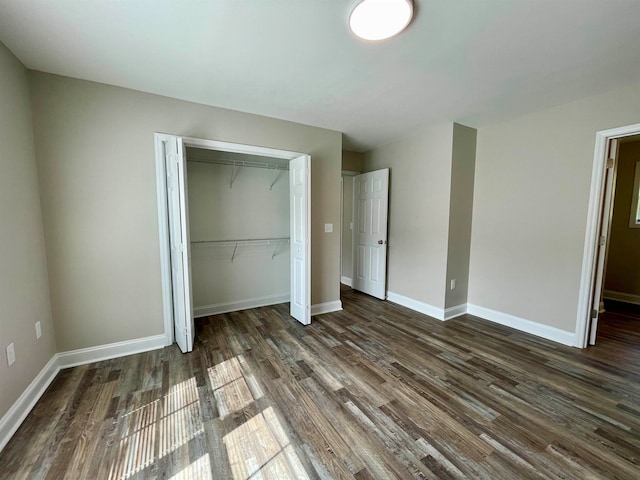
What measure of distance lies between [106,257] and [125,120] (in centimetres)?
123

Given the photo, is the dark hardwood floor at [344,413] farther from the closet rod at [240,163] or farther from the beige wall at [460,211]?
the closet rod at [240,163]

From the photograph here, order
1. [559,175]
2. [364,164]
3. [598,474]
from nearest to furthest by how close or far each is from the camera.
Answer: [598,474] < [559,175] < [364,164]

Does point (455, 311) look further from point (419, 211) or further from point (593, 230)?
point (593, 230)

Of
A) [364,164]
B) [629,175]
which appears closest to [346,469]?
[364,164]

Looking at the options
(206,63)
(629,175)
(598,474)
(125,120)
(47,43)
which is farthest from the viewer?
(629,175)

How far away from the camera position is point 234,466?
141cm

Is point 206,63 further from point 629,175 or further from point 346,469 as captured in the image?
point 629,175

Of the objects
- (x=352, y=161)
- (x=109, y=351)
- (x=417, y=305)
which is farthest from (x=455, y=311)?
(x=109, y=351)

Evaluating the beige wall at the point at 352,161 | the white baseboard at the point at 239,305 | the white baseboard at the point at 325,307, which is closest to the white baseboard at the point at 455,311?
the white baseboard at the point at 325,307

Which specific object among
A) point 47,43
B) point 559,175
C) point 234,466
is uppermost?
point 47,43

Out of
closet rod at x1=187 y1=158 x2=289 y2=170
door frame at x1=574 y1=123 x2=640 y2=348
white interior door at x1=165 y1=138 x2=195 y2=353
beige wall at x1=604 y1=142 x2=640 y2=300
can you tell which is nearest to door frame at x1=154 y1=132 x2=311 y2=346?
white interior door at x1=165 y1=138 x2=195 y2=353

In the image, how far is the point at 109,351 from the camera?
2443 mm

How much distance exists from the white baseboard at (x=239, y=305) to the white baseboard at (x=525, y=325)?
266cm

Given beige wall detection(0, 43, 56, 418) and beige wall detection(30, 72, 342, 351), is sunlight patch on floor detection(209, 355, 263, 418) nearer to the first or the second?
beige wall detection(30, 72, 342, 351)
